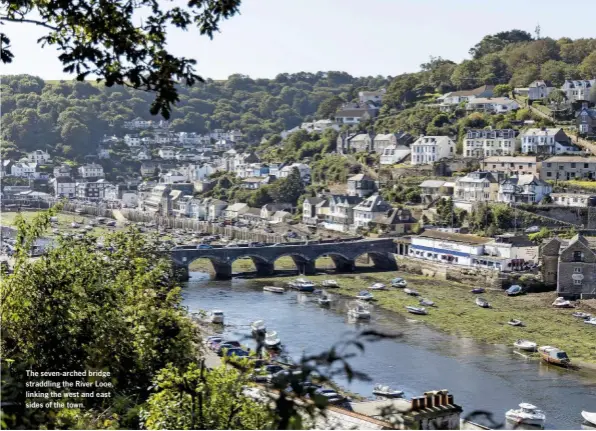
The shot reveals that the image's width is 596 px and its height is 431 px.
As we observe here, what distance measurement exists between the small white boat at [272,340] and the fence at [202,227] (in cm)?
1773

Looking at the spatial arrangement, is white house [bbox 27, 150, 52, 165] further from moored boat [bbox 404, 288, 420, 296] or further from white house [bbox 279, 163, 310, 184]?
moored boat [bbox 404, 288, 420, 296]

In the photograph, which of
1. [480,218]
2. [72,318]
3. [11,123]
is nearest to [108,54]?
[72,318]

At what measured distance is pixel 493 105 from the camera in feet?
151

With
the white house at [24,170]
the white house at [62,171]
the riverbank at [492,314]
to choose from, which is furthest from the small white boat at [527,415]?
the white house at [24,170]

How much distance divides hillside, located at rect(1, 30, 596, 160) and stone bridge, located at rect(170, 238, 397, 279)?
12926 mm

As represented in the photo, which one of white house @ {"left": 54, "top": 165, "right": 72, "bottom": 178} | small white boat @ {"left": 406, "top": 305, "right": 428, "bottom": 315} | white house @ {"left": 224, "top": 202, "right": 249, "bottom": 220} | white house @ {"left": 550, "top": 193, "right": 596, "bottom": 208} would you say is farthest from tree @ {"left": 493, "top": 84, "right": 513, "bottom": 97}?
white house @ {"left": 54, "top": 165, "right": 72, "bottom": 178}

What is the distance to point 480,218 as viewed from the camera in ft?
110

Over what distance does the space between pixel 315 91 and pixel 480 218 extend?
206ft

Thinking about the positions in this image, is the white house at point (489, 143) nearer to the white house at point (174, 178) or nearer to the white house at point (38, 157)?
the white house at point (174, 178)

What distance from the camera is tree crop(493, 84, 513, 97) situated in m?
48.0

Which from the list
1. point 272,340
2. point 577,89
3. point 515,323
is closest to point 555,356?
point 515,323

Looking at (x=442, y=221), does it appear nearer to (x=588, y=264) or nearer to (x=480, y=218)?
(x=480, y=218)

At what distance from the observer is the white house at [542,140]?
38.3m

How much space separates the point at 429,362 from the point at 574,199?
54.6 ft
